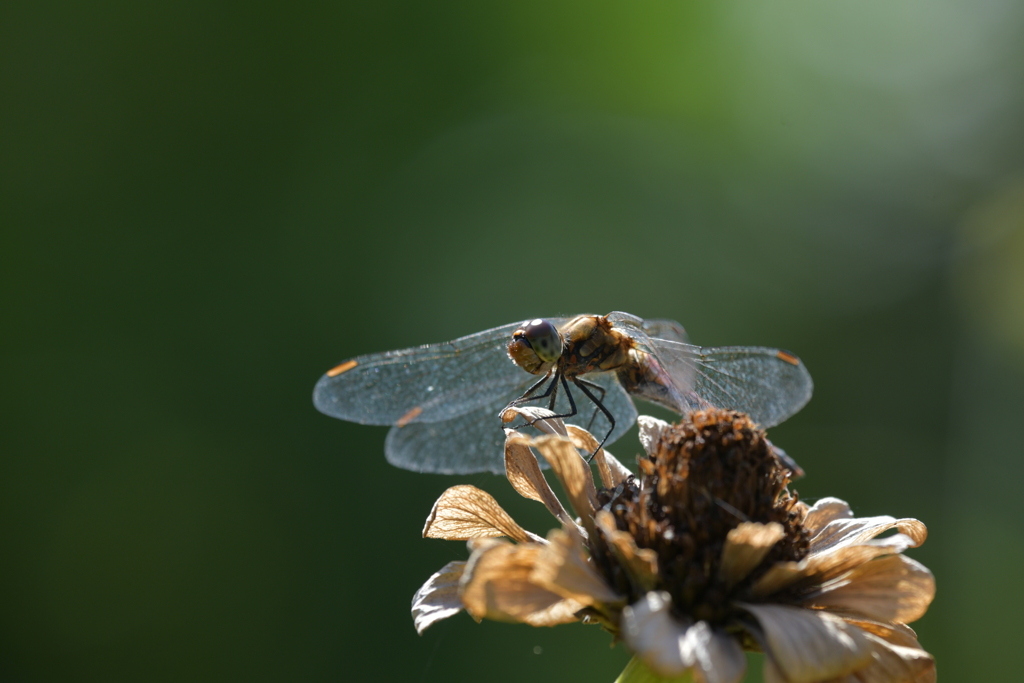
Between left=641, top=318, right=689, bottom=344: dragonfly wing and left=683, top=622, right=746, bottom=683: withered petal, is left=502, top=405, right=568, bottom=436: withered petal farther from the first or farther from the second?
left=641, top=318, right=689, bottom=344: dragonfly wing

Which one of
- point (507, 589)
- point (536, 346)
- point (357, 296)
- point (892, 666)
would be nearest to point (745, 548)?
point (892, 666)

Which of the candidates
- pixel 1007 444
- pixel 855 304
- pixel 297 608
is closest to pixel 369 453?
pixel 297 608

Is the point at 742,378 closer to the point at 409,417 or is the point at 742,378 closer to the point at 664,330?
the point at 664,330

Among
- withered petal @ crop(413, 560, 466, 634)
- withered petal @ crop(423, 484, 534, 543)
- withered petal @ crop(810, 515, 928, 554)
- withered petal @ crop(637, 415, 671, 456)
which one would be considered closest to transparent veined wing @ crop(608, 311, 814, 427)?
withered petal @ crop(637, 415, 671, 456)

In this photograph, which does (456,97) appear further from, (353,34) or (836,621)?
(836,621)

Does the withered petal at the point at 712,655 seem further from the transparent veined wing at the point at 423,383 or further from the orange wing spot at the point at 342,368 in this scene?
the orange wing spot at the point at 342,368
